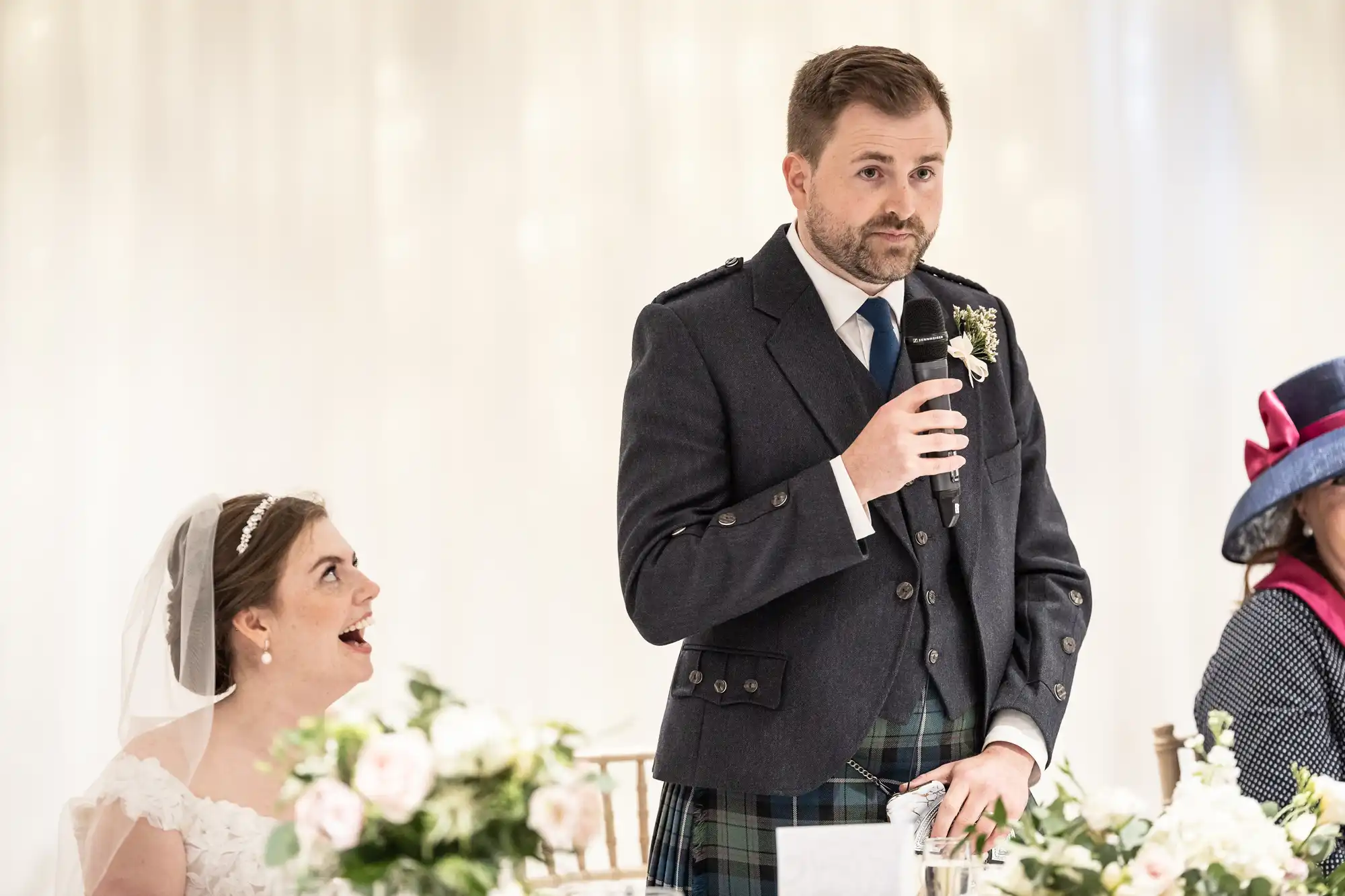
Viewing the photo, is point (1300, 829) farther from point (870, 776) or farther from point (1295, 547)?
point (1295, 547)

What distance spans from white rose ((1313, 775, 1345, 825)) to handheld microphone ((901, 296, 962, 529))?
0.52 meters

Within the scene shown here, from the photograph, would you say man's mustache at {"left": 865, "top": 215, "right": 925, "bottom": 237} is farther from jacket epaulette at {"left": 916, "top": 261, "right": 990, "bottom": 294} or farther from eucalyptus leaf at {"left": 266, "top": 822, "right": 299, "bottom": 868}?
eucalyptus leaf at {"left": 266, "top": 822, "right": 299, "bottom": 868}

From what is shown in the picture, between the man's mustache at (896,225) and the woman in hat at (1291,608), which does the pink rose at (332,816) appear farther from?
the woman in hat at (1291,608)

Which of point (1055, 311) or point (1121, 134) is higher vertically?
point (1121, 134)

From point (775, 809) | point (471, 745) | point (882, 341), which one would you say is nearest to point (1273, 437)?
point (882, 341)

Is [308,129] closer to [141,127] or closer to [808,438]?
[141,127]

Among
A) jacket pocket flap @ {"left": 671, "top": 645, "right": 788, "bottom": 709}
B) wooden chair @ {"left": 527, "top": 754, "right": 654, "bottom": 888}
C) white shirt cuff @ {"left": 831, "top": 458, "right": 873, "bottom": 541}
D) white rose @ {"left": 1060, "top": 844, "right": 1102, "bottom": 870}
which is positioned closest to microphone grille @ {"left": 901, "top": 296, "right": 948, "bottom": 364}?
white shirt cuff @ {"left": 831, "top": 458, "right": 873, "bottom": 541}

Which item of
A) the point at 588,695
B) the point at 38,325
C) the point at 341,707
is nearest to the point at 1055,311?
the point at 588,695

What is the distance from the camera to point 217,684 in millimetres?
2211

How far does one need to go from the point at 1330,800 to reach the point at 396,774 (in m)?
0.84

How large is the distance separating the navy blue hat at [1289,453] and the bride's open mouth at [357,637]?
1.40m

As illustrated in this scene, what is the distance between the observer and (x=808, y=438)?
1.79 meters

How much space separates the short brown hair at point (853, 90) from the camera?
1795 mm

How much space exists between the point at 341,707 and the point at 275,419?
284 centimetres
